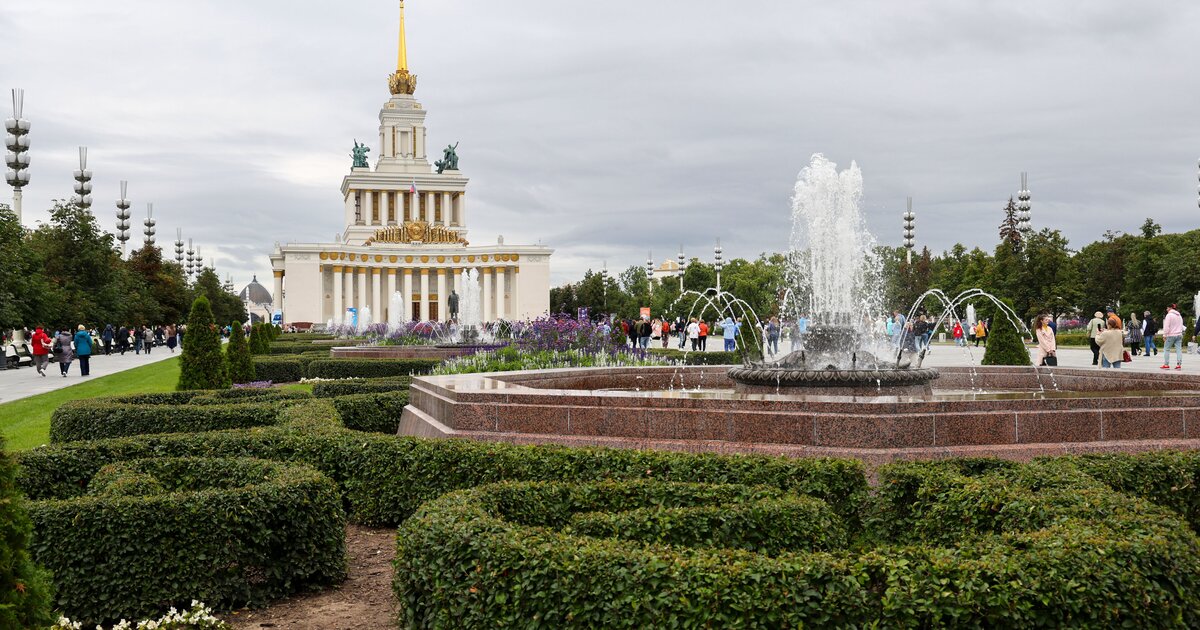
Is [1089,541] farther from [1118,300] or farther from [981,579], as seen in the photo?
[1118,300]

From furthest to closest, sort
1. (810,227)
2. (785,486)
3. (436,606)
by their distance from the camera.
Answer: (810,227) → (785,486) → (436,606)

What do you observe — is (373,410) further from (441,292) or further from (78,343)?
(441,292)

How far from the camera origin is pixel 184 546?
5816 mm

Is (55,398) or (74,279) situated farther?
(74,279)

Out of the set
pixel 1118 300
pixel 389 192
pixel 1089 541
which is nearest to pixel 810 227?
pixel 1089 541

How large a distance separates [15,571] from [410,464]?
487 centimetres

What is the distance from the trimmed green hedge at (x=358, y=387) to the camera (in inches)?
564

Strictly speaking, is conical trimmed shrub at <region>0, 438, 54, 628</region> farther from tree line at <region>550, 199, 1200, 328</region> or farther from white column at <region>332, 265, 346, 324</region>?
white column at <region>332, 265, 346, 324</region>

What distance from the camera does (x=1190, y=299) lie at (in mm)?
42375

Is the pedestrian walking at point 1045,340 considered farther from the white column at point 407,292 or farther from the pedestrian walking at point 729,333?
the white column at point 407,292

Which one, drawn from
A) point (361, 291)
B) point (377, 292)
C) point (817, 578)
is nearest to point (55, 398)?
point (817, 578)

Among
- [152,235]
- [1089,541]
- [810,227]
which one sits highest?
[152,235]

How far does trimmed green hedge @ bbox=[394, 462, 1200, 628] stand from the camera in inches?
160

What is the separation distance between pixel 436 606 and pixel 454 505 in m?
0.70
